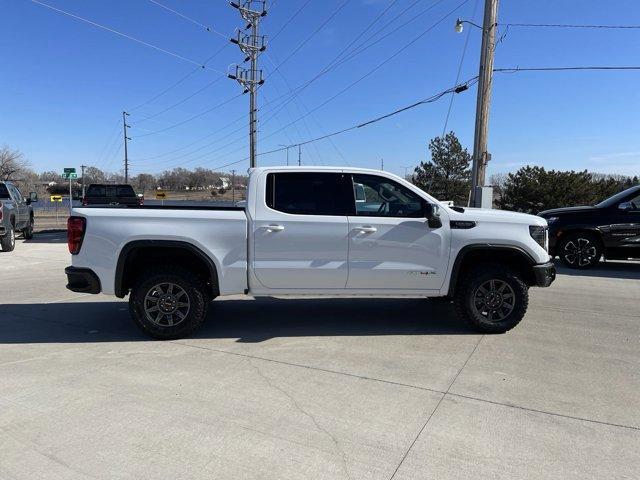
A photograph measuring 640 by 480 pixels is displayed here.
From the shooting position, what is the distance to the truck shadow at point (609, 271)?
34.1 feet

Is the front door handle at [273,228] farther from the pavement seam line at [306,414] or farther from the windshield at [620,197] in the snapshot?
the windshield at [620,197]

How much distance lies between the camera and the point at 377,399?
396 centimetres

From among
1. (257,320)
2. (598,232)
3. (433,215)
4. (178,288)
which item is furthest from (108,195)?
(598,232)

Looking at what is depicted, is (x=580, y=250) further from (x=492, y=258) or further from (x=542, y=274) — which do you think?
(x=492, y=258)

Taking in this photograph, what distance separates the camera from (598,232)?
10.9 meters

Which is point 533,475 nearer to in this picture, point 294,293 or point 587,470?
point 587,470

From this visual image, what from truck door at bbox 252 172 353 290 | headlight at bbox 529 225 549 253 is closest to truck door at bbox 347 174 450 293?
truck door at bbox 252 172 353 290

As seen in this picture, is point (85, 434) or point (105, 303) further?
point (105, 303)

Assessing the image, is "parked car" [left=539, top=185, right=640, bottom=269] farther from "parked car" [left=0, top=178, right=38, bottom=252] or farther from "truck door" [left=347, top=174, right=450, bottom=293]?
"parked car" [left=0, top=178, right=38, bottom=252]

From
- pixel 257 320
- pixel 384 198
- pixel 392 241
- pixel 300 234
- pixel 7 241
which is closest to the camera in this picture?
pixel 300 234

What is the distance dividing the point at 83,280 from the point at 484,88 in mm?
14985

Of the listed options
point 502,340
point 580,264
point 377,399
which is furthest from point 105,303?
point 580,264

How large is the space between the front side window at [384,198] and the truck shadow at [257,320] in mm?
1417

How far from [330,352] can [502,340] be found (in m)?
1.98
